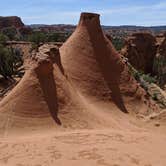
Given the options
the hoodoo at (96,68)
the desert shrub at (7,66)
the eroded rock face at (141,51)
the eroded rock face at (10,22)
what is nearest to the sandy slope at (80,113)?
the hoodoo at (96,68)

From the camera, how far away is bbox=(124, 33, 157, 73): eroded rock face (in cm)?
3822

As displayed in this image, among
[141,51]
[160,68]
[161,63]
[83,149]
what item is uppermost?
[83,149]

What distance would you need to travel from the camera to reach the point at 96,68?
1672cm

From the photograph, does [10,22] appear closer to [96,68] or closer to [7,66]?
[7,66]

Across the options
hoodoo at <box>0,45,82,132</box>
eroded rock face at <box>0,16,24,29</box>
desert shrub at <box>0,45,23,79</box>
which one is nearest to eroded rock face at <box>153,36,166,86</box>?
desert shrub at <box>0,45,23,79</box>

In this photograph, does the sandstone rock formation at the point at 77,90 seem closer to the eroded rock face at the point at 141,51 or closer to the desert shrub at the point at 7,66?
the desert shrub at the point at 7,66

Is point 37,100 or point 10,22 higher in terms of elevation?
point 10,22

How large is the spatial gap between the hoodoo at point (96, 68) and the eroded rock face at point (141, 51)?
20422 millimetres

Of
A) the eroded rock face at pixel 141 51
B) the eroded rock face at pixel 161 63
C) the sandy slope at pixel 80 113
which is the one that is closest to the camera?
the sandy slope at pixel 80 113

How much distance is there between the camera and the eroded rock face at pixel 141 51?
125ft

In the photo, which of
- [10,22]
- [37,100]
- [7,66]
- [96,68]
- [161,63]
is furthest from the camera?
[10,22]

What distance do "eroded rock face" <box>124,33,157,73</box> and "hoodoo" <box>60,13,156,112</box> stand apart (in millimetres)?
20422

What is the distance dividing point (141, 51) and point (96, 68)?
23.1 meters

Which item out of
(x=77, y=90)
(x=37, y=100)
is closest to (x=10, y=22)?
(x=77, y=90)
